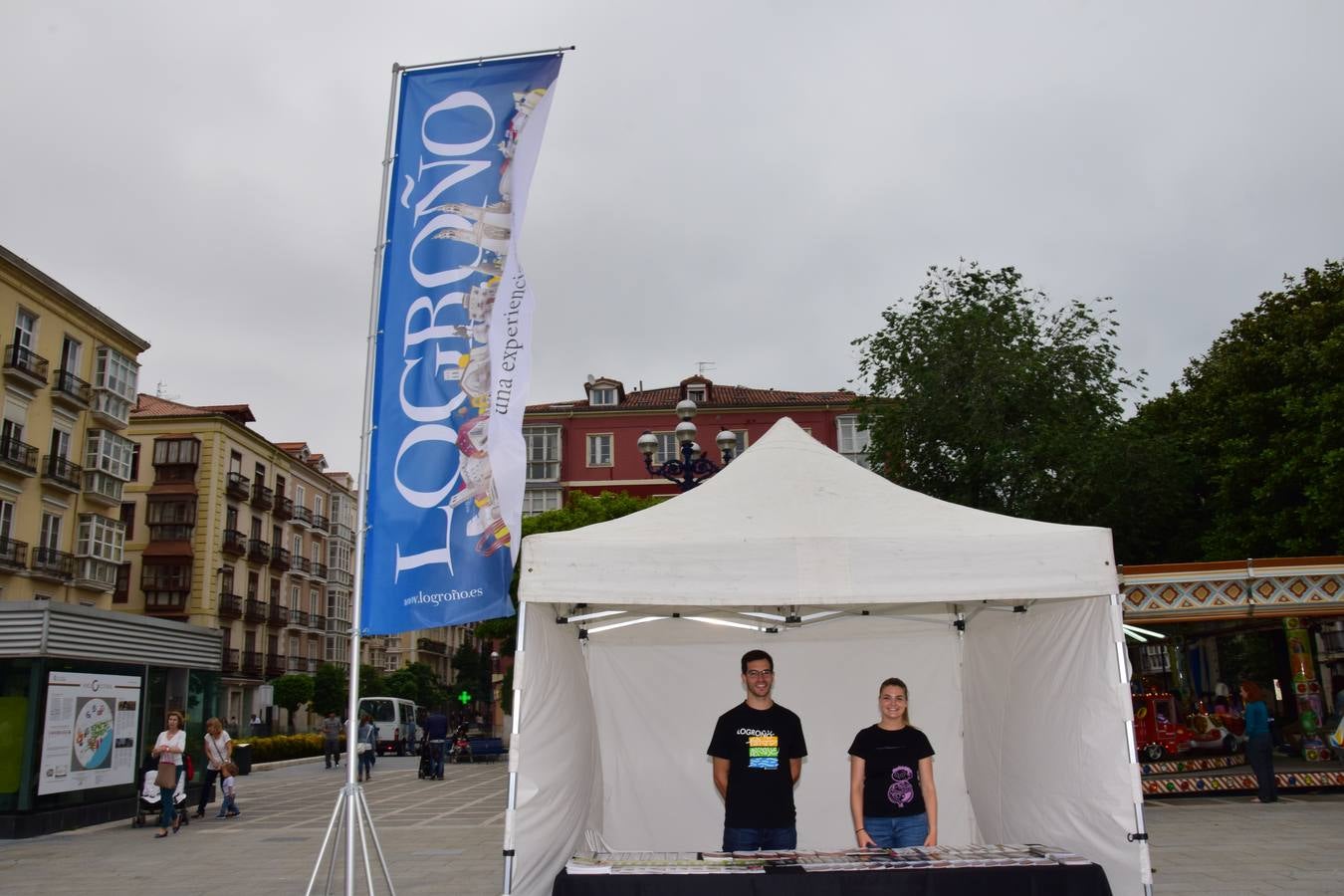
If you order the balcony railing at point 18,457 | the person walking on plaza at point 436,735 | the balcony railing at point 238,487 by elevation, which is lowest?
the person walking on plaza at point 436,735

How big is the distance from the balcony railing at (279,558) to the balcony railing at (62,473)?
19.1m

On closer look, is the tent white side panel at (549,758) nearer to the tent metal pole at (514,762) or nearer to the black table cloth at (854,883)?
the tent metal pole at (514,762)

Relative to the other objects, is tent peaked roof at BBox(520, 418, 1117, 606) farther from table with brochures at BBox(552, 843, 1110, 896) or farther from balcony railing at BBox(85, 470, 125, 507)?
balcony railing at BBox(85, 470, 125, 507)

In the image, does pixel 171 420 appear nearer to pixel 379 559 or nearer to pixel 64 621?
pixel 64 621

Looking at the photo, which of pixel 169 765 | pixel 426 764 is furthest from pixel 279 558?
pixel 169 765

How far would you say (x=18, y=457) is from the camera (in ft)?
114

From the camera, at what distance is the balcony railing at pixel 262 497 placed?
55.2 meters

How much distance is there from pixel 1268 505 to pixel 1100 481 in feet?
12.7

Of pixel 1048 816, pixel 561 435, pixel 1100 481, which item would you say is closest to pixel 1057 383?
pixel 1100 481

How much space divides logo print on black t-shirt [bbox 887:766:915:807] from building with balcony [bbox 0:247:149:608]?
33739 millimetres

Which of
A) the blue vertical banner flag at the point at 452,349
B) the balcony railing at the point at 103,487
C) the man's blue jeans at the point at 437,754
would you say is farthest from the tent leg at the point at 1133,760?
the balcony railing at the point at 103,487

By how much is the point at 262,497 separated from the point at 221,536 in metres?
4.85

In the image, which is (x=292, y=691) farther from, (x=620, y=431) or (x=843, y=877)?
(x=843, y=877)

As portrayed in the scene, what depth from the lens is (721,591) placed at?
6.42 meters
